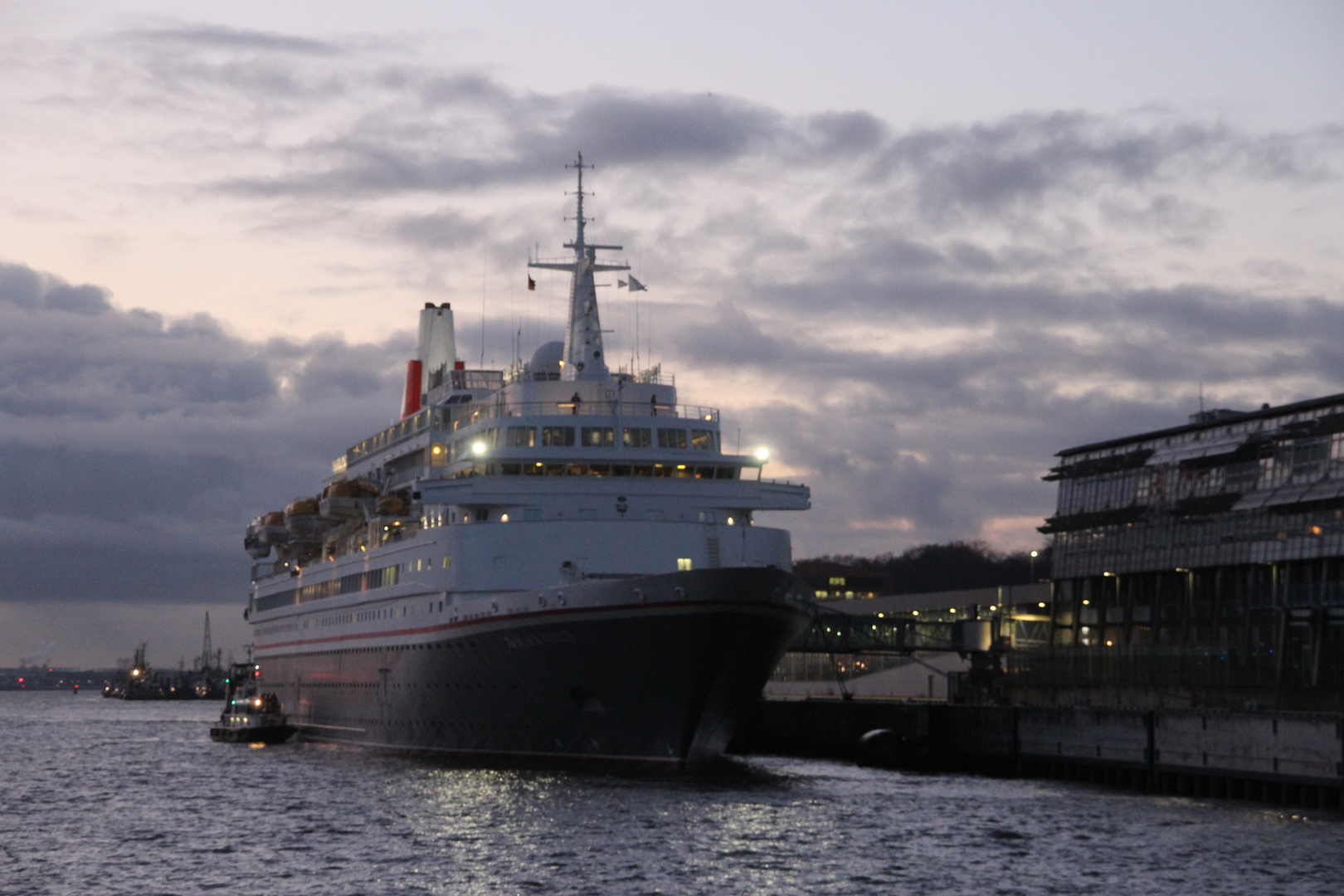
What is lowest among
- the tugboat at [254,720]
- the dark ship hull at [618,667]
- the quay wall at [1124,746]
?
the tugboat at [254,720]

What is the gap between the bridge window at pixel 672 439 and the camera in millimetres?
57938

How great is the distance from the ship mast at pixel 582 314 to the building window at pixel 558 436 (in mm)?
6157

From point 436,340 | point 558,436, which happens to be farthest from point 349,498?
point 558,436

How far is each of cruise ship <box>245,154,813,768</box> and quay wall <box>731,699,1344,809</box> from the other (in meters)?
11.1

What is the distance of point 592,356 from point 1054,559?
4022cm

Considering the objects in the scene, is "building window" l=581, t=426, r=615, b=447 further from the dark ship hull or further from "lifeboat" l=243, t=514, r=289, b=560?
"lifeboat" l=243, t=514, r=289, b=560

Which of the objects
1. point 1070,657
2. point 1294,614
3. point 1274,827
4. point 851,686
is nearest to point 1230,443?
point 1294,614

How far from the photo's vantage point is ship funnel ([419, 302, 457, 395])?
81938 mm

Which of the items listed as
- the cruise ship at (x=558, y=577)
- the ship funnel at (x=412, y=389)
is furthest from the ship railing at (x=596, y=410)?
the ship funnel at (x=412, y=389)

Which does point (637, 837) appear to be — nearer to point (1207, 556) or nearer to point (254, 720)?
point (254, 720)

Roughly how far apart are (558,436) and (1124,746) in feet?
70.7

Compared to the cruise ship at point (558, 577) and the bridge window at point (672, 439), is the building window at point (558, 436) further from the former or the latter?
the bridge window at point (672, 439)

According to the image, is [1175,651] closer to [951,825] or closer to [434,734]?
[951,825]

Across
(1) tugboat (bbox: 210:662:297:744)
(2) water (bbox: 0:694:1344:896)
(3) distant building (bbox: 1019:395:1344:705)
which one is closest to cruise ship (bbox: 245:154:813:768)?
(2) water (bbox: 0:694:1344:896)
